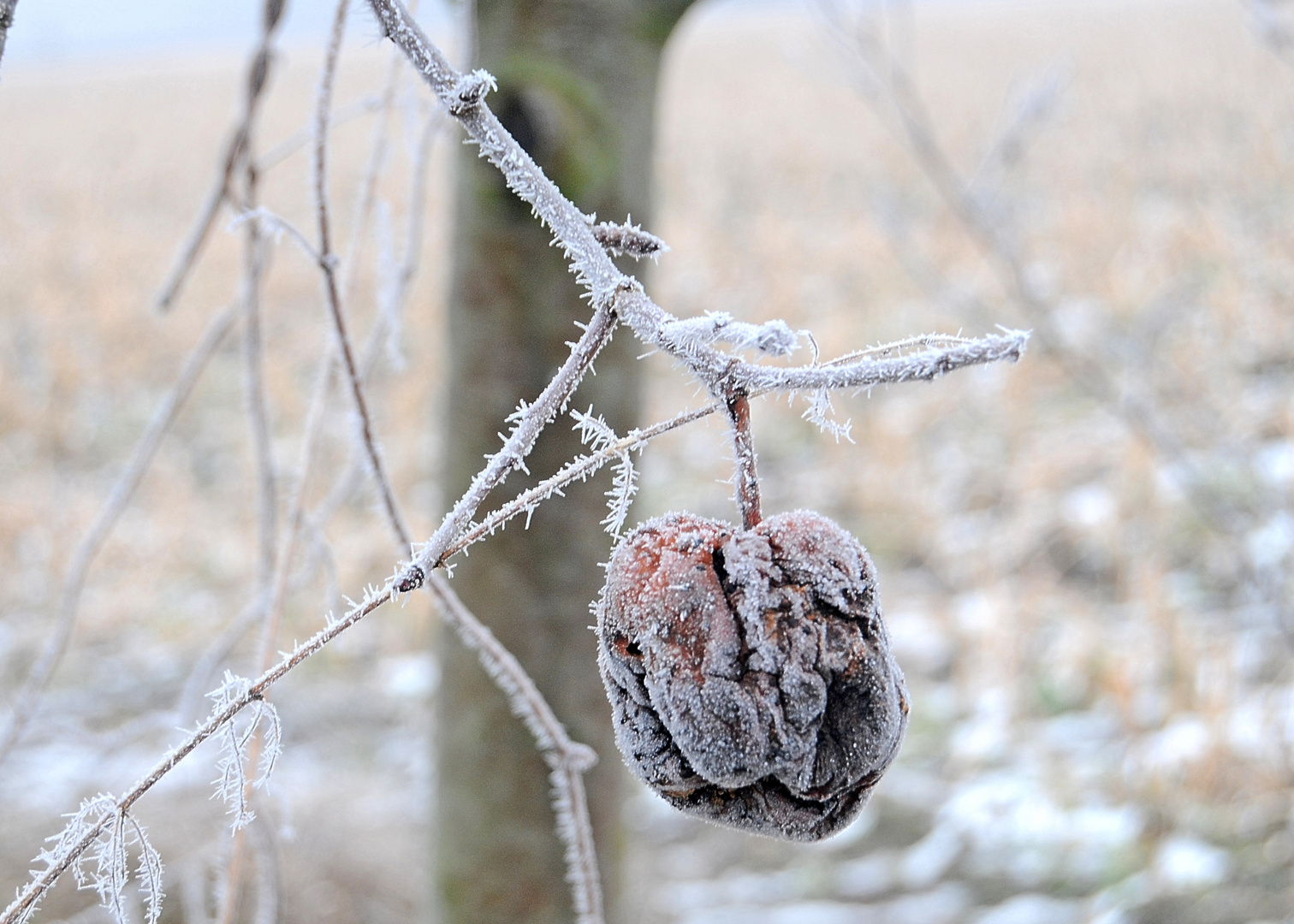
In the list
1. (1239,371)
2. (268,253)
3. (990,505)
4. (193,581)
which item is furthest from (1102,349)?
(268,253)

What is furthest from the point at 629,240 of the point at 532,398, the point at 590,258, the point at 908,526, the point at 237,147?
the point at 908,526

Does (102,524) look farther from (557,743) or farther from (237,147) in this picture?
(557,743)

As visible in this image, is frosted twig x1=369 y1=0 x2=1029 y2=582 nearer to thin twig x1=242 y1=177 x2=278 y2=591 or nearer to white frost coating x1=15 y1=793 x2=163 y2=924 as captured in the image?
white frost coating x1=15 y1=793 x2=163 y2=924

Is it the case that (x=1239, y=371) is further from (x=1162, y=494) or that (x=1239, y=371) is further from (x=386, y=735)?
(x=386, y=735)

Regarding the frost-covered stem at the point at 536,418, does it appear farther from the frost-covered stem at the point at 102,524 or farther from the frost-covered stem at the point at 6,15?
the frost-covered stem at the point at 102,524

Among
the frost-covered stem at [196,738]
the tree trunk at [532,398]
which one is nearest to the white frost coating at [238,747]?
the frost-covered stem at [196,738]

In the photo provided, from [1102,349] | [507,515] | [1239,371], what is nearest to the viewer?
[507,515]
